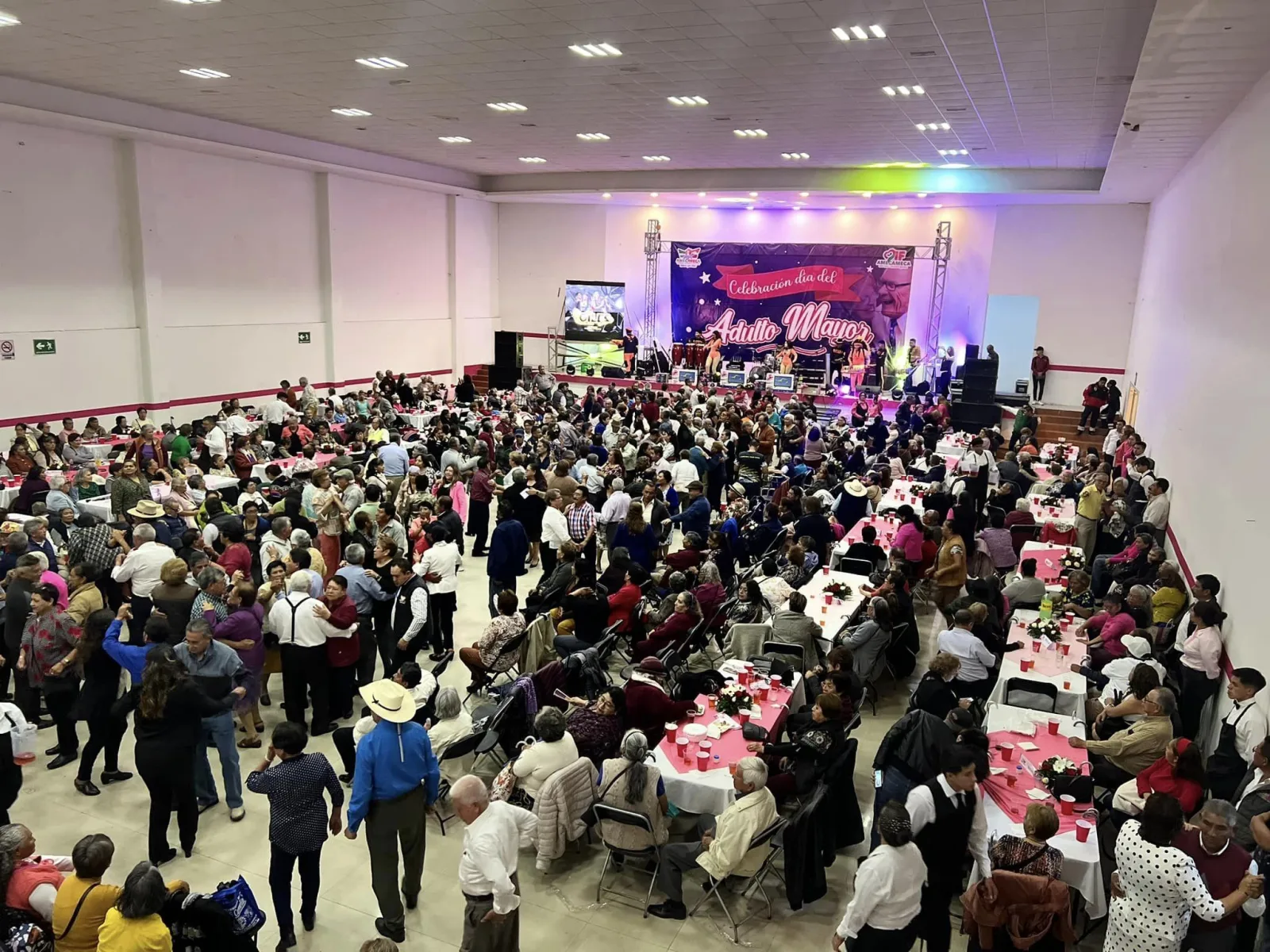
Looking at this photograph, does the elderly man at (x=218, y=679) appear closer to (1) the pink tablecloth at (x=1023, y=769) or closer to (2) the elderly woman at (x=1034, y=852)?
(2) the elderly woman at (x=1034, y=852)

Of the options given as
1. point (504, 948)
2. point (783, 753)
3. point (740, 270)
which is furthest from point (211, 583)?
point (740, 270)

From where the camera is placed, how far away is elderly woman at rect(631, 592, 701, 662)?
22.9 ft

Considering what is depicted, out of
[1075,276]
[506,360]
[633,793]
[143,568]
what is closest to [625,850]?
[633,793]

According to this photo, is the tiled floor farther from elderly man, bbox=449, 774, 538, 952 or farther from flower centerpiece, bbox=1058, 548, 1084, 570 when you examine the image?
flower centerpiece, bbox=1058, 548, 1084, 570

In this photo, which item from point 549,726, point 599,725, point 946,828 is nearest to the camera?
point 946,828

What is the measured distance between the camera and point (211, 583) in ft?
21.2

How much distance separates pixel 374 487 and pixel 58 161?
10.1m

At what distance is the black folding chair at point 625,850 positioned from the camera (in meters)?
4.93

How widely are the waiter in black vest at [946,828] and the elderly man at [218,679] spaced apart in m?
4.17

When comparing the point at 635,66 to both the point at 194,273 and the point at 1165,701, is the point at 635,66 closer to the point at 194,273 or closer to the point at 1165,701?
the point at 1165,701

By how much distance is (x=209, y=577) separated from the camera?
6.44 m

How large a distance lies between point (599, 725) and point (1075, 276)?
809 inches

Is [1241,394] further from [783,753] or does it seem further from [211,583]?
[211,583]

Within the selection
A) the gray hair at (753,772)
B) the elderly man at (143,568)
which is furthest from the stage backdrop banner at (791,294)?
the gray hair at (753,772)
